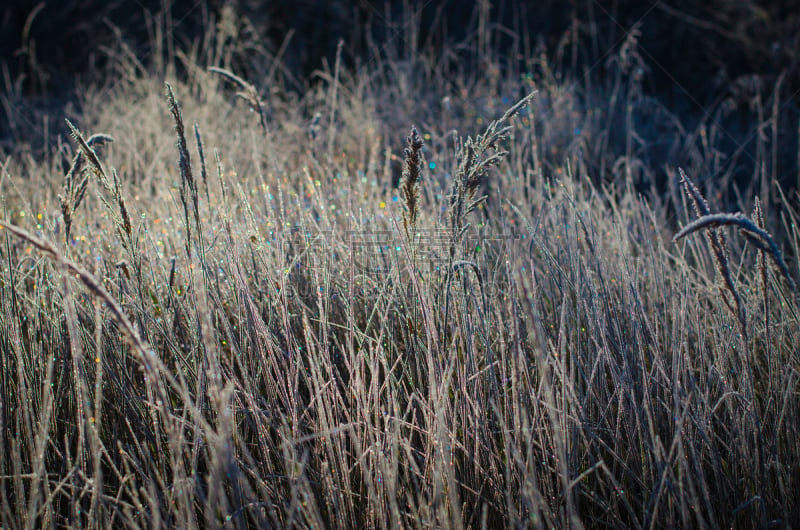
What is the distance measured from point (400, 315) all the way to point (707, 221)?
27.7 inches

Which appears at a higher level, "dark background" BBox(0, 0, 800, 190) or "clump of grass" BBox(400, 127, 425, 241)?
"dark background" BBox(0, 0, 800, 190)

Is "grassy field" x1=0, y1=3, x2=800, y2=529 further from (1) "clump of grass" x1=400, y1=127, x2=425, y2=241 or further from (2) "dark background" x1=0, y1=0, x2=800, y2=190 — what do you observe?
(2) "dark background" x1=0, y1=0, x2=800, y2=190

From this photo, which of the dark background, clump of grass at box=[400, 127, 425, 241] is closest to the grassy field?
clump of grass at box=[400, 127, 425, 241]

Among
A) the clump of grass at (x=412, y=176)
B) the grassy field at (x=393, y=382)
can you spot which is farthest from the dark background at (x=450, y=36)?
the clump of grass at (x=412, y=176)

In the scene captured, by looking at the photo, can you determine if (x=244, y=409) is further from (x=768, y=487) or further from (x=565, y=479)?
(x=768, y=487)

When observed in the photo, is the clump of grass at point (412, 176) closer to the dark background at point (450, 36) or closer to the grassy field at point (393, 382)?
the grassy field at point (393, 382)

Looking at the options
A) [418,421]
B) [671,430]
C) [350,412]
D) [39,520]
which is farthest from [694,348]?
[39,520]

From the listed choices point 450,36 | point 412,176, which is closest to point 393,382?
point 412,176

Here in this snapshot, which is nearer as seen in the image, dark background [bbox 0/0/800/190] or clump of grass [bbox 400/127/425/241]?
clump of grass [bbox 400/127/425/241]

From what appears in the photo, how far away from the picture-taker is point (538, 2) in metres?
5.48

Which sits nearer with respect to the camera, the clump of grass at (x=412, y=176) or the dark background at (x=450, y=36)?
the clump of grass at (x=412, y=176)

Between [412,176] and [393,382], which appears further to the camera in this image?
[393,382]

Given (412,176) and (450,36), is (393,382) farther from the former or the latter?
(450,36)

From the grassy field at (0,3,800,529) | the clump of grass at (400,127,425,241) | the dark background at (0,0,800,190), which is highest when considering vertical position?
the dark background at (0,0,800,190)
